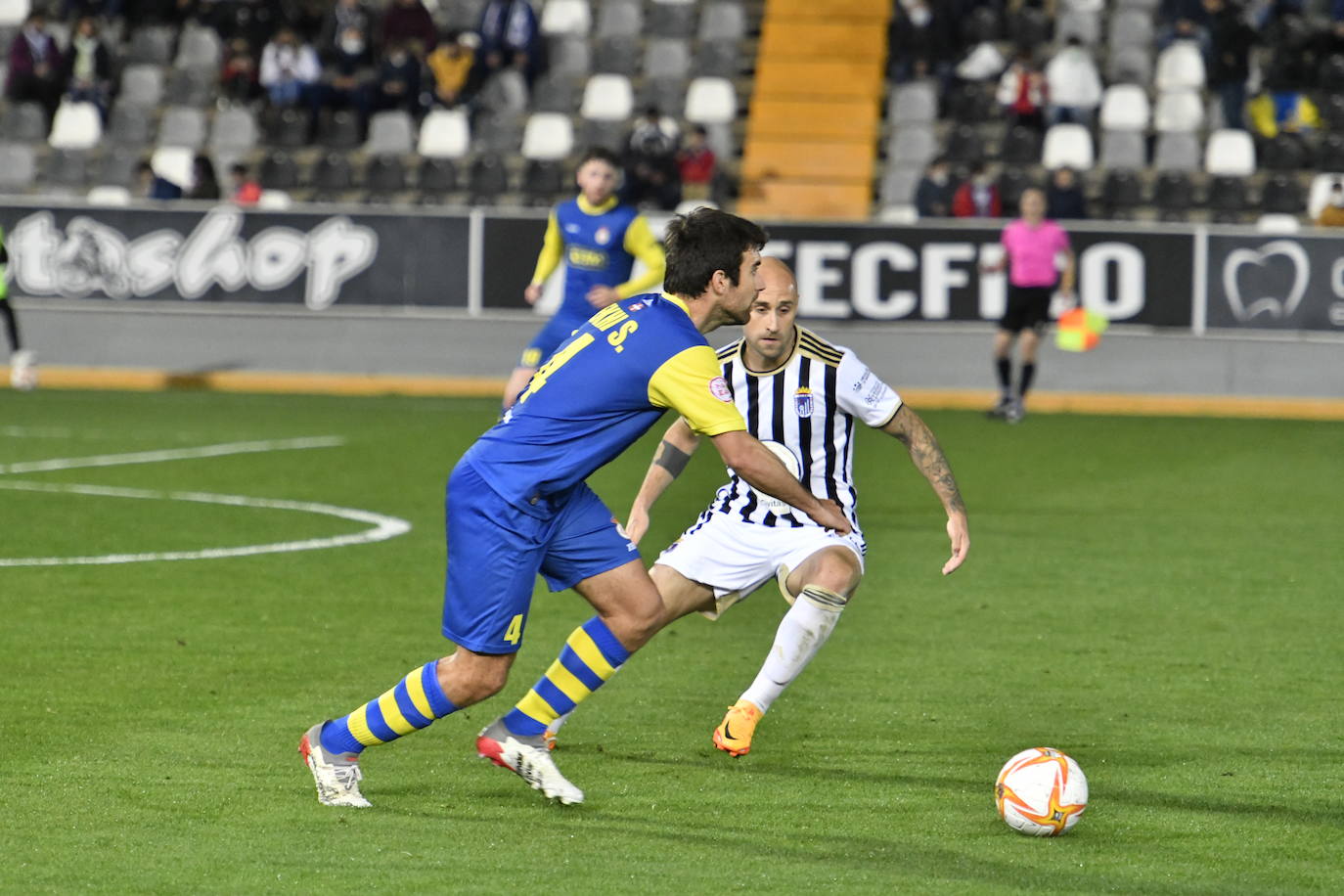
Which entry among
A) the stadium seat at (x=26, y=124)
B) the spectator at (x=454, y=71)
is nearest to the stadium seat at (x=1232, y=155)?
the spectator at (x=454, y=71)

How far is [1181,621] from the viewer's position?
31.1 feet

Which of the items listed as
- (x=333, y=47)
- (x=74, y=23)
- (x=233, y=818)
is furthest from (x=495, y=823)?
(x=74, y=23)

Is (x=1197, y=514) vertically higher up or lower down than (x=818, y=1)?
lower down

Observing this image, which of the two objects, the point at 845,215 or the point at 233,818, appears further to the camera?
the point at 845,215

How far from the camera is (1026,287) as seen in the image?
20.1 metres

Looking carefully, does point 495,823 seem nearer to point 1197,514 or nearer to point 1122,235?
point 1197,514

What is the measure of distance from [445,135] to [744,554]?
19.3m

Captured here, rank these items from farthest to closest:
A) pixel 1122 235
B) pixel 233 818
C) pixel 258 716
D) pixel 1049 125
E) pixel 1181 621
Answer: pixel 1049 125 < pixel 1122 235 < pixel 1181 621 < pixel 258 716 < pixel 233 818

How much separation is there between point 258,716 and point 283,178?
62.2 ft

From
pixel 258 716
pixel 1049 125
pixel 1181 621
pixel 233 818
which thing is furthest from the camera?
pixel 1049 125

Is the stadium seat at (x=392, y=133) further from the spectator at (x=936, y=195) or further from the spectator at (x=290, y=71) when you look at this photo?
the spectator at (x=936, y=195)

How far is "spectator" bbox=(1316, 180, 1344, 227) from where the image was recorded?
21547 millimetres

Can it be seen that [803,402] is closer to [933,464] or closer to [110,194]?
[933,464]

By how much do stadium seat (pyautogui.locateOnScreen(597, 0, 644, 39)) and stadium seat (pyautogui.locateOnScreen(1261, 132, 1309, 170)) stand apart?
8507 mm
